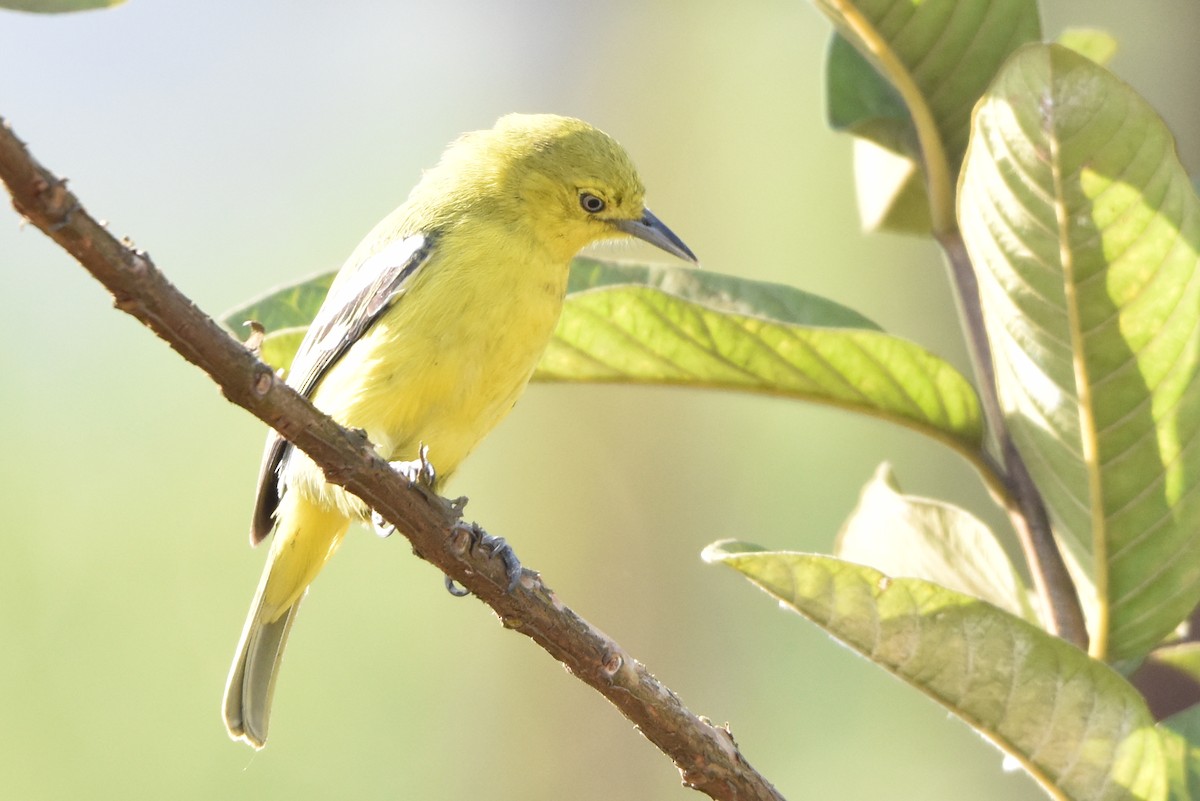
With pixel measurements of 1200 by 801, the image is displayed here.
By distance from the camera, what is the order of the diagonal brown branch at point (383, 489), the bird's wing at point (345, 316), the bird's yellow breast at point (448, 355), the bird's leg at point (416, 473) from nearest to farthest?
1. the diagonal brown branch at point (383, 489)
2. the bird's leg at point (416, 473)
3. the bird's yellow breast at point (448, 355)
4. the bird's wing at point (345, 316)

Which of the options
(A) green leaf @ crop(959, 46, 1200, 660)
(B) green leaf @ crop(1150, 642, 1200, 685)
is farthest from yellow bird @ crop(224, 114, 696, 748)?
(B) green leaf @ crop(1150, 642, 1200, 685)

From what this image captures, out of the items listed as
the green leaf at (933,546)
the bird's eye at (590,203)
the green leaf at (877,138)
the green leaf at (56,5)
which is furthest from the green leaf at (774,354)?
the bird's eye at (590,203)

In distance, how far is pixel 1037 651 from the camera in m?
1.73

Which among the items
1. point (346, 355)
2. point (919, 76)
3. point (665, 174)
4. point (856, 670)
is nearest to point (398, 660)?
point (856, 670)

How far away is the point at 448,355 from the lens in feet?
8.86

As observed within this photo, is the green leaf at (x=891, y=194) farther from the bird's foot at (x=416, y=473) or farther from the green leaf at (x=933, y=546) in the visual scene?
the bird's foot at (x=416, y=473)

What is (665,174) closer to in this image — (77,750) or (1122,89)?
(77,750)

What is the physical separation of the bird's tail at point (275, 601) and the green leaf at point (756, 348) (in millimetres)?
1011

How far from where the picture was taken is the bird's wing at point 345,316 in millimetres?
2939

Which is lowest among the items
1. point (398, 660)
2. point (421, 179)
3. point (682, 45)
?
point (398, 660)

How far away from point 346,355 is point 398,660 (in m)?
7.00

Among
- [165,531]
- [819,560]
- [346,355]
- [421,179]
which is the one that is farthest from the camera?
[165,531]

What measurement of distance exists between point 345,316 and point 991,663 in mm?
1811

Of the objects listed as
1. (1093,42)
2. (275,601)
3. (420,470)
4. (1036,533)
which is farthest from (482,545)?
(1093,42)
